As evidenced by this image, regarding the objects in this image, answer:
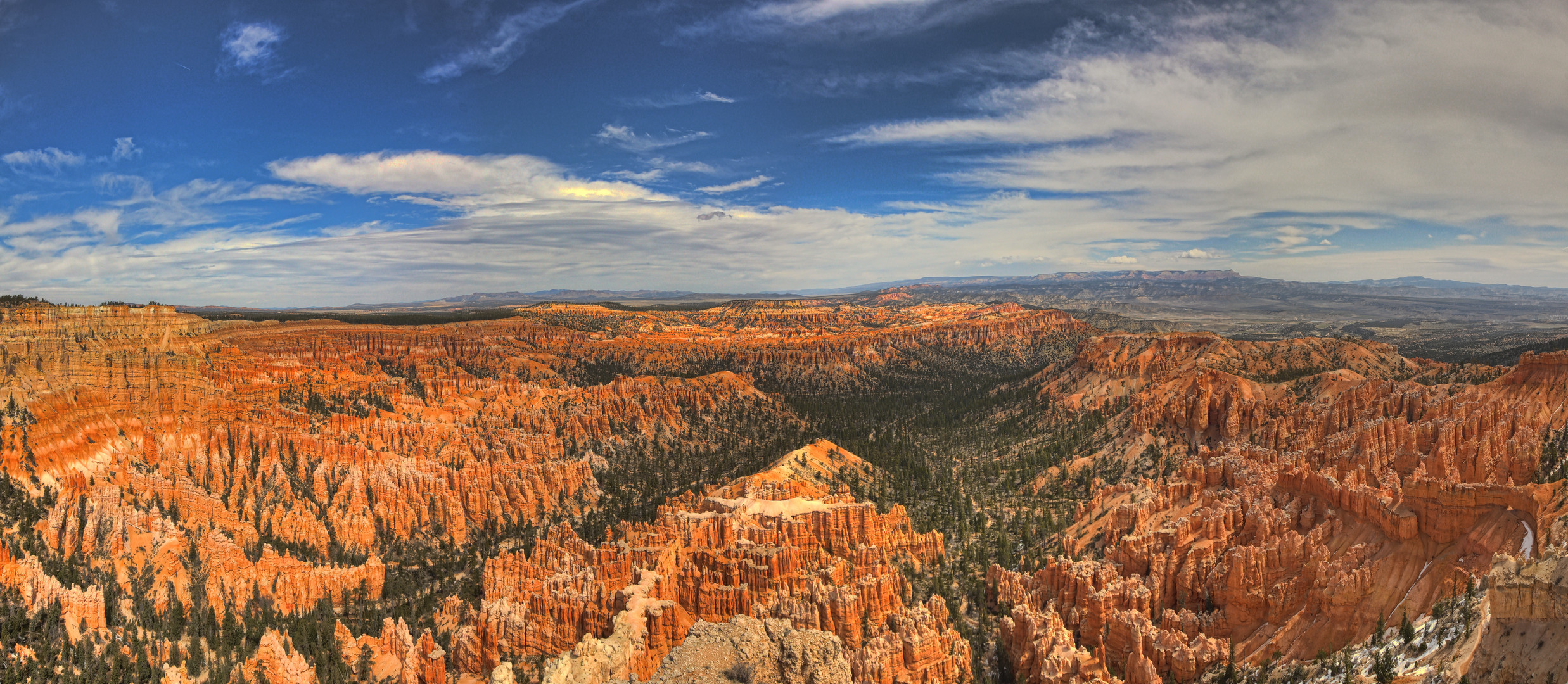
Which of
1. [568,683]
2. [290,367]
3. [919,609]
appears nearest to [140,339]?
[290,367]

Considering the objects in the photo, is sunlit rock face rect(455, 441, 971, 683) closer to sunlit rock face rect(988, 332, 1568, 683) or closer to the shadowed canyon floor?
the shadowed canyon floor

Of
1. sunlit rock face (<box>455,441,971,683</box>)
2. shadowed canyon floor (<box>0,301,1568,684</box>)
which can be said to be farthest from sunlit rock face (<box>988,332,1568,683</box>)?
sunlit rock face (<box>455,441,971,683</box>)

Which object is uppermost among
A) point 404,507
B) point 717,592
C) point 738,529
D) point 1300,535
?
point 1300,535

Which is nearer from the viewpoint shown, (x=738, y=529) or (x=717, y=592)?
(x=717, y=592)

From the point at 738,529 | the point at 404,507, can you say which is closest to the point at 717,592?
the point at 738,529

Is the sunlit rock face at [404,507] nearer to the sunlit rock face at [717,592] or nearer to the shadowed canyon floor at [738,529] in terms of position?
the sunlit rock face at [717,592]

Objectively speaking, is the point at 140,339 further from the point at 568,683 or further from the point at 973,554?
the point at 973,554

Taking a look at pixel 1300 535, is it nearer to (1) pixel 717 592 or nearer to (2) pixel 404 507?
(1) pixel 717 592
